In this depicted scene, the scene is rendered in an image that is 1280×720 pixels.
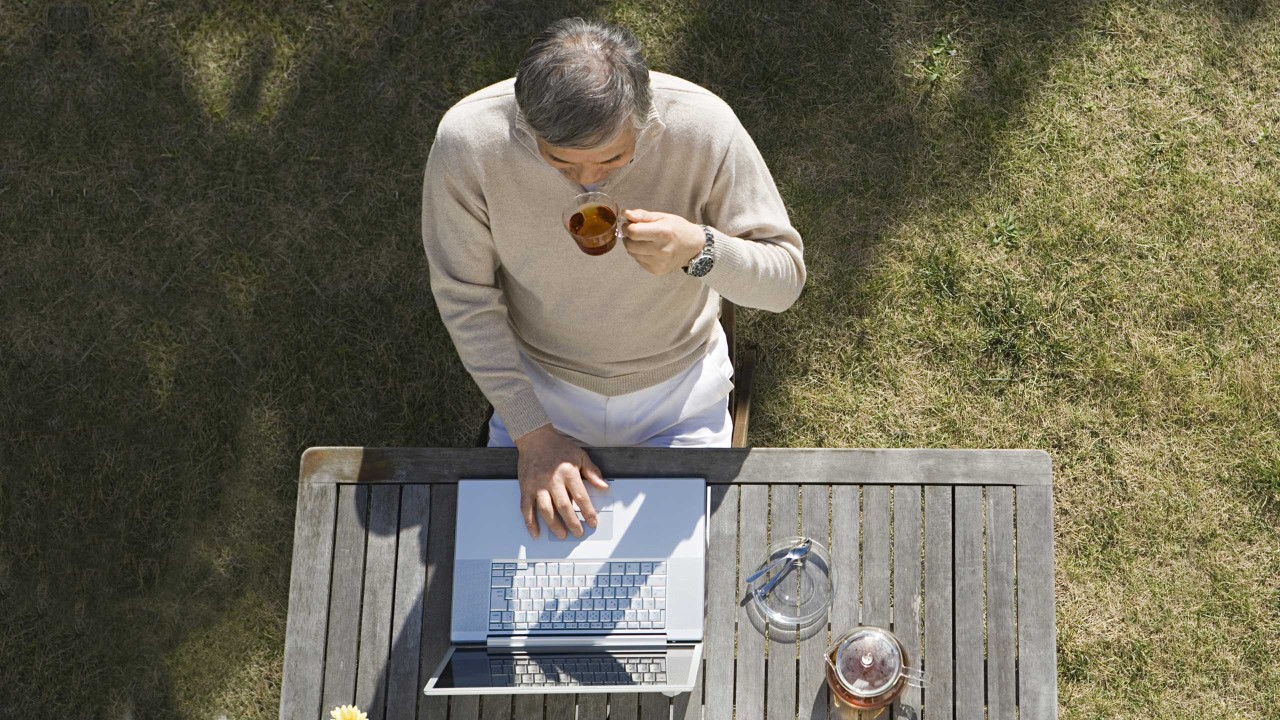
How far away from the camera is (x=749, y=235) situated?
233 cm

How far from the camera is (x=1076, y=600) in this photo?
3316 mm

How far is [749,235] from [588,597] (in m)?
0.85

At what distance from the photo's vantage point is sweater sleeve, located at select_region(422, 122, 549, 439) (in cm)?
223

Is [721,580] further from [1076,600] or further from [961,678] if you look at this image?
[1076,600]

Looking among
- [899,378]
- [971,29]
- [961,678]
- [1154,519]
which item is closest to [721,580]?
[961,678]

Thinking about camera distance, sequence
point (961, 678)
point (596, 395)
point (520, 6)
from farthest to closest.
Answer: point (520, 6) → point (596, 395) → point (961, 678)

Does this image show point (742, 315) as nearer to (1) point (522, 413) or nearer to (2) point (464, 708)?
(1) point (522, 413)

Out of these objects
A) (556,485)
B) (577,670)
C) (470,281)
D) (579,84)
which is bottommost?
(577,670)

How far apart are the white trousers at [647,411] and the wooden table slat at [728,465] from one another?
0.22 m

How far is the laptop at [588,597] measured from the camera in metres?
2.23

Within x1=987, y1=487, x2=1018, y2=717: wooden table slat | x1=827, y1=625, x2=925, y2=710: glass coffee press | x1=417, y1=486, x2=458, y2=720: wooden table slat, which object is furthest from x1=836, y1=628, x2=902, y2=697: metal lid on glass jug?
x1=417, y1=486, x2=458, y2=720: wooden table slat

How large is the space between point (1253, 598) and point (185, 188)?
369 centimetres

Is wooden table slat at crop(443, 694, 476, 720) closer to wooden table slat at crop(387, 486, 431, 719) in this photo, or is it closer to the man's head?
wooden table slat at crop(387, 486, 431, 719)

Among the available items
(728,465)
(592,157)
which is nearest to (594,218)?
(592,157)
